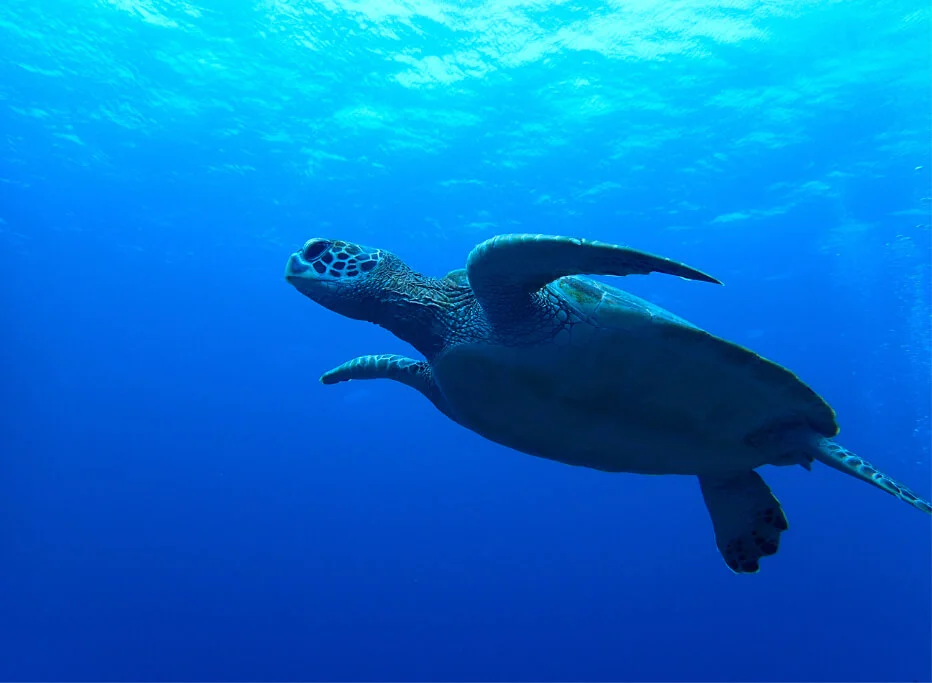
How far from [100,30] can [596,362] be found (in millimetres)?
13210

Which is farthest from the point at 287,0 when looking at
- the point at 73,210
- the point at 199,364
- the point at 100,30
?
the point at 199,364

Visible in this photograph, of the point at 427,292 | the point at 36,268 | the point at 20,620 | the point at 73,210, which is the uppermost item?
the point at 36,268

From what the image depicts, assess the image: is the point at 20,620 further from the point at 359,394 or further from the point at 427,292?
the point at 427,292

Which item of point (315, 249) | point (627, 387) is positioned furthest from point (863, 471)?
point (315, 249)

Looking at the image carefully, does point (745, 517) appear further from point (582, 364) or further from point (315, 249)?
point (315, 249)

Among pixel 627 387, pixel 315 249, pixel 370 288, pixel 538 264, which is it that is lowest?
pixel 627 387

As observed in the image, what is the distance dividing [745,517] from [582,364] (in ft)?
6.46

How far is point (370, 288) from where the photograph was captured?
10.9 feet

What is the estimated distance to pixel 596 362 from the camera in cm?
286

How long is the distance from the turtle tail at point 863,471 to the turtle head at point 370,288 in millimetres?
2220

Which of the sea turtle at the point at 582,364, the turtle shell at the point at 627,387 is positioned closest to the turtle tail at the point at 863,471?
the sea turtle at the point at 582,364

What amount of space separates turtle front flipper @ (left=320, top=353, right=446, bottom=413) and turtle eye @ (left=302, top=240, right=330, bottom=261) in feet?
2.89

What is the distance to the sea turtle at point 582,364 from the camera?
268cm

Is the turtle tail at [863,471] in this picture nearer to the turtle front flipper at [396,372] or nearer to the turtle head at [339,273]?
the turtle front flipper at [396,372]
